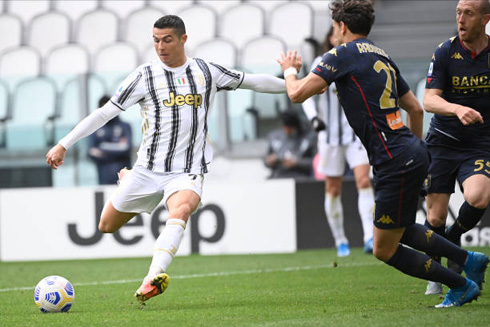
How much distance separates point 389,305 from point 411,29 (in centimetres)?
911

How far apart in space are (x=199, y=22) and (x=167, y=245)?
9986 millimetres

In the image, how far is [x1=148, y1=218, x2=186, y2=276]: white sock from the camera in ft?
19.3

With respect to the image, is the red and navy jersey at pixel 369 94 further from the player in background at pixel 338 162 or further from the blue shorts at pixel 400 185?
the player in background at pixel 338 162

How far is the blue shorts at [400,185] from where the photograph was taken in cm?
526

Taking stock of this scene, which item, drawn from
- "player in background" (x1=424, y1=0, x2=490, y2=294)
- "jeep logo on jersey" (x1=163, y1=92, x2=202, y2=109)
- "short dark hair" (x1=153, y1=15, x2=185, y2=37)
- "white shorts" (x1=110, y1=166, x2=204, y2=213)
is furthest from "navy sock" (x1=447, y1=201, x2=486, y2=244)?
"short dark hair" (x1=153, y1=15, x2=185, y2=37)

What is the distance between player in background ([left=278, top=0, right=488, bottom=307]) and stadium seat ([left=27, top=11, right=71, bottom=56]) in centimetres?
1122

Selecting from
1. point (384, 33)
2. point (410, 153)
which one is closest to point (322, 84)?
point (410, 153)

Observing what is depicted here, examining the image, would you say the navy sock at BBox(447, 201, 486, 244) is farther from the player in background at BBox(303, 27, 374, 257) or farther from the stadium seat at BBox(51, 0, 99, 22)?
the stadium seat at BBox(51, 0, 99, 22)

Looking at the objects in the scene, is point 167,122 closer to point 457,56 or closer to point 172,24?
point 172,24

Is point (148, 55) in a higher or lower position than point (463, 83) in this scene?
higher

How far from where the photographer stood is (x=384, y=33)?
14.2 meters

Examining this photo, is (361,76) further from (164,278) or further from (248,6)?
(248,6)

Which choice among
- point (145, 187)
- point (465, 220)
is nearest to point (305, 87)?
point (465, 220)

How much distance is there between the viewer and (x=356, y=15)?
213 inches
